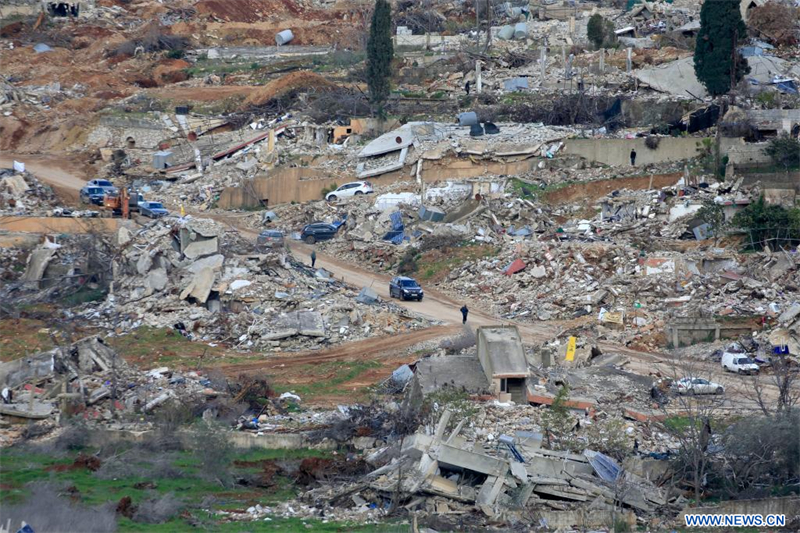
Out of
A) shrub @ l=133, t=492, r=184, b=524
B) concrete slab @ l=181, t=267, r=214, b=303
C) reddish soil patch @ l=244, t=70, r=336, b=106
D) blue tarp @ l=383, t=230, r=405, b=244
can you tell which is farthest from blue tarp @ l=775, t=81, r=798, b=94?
shrub @ l=133, t=492, r=184, b=524

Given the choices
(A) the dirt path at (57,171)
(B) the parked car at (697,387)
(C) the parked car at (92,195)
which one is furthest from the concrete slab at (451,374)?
(A) the dirt path at (57,171)

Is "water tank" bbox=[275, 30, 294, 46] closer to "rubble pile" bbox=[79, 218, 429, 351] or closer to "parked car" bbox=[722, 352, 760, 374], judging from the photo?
"rubble pile" bbox=[79, 218, 429, 351]

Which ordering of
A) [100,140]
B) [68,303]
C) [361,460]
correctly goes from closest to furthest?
1. [361,460]
2. [68,303]
3. [100,140]

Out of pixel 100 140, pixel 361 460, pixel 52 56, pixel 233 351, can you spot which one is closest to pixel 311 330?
pixel 233 351

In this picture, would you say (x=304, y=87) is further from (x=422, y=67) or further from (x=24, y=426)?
(x=24, y=426)

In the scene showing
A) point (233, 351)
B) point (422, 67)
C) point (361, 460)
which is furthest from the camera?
point (422, 67)

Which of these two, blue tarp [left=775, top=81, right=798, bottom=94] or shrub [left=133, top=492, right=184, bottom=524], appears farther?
blue tarp [left=775, top=81, right=798, bottom=94]
